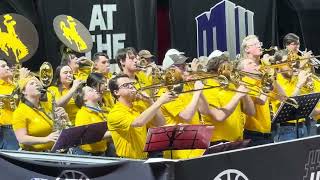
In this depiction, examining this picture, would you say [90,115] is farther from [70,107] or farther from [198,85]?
[198,85]

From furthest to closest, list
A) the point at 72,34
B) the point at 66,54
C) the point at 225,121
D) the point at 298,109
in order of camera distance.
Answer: the point at 72,34, the point at 66,54, the point at 298,109, the point at 225,121

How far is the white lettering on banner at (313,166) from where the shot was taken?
567cm

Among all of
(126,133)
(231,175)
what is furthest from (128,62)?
(231,175)

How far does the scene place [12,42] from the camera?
392 inches

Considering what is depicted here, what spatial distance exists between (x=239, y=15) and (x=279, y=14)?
126 centimetres

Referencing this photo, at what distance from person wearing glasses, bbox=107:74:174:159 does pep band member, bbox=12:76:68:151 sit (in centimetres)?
81

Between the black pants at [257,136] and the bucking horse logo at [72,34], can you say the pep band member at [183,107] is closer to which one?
the black pants at [257,136]

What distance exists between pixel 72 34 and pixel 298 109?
355cm

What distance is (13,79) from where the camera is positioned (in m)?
9.31

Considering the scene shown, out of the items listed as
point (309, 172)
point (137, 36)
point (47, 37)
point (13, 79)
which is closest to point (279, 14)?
point (137, 36)

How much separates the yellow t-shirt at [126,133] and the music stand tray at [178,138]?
0.56 meters

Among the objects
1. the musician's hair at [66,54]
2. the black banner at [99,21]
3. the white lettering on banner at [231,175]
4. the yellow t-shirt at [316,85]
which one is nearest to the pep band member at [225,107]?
the yellow t-shirt at [316,85]

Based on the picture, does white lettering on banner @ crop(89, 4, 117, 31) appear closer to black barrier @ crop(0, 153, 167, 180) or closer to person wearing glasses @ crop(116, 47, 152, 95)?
person wearing glasses @ crop(116, 47, 152, 95)

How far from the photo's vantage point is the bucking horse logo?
10.4 metres
